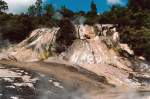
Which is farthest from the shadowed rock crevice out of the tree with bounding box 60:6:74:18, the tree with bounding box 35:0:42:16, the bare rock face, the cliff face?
the tree with bounding box 35:0:42:16

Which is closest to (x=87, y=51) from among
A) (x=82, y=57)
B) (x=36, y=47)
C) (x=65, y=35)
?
(x=82, y=57)

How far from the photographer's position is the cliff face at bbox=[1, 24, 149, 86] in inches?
1398

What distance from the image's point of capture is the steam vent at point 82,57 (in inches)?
1264

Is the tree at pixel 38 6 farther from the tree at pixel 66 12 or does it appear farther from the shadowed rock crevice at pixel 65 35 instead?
the shadowed rock crevice at pixel 65 35

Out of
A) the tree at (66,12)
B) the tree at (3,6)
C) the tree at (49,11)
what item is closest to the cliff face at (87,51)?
the tree at (66,12)

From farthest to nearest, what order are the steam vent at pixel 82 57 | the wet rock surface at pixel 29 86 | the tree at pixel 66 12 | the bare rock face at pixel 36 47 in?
the tree at pixel 66 12 < the bare rock face at pixel 36 47 < the steam vent at pixel 82 57 < the wet rock surface at pixel 29 86

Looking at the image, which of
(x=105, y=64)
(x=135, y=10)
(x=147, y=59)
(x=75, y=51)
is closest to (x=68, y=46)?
(x=75, y=51)

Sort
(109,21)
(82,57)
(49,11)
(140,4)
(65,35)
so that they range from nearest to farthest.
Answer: (82,57) → (65,35) → (109,21) → (140,4) → (49,11)

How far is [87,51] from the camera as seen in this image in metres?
38.5

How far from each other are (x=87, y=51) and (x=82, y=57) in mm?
970

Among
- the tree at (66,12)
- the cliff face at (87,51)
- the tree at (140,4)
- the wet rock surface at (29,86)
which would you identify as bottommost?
the wet rock surface at (29,86)

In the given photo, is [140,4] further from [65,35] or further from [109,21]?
[65,35]

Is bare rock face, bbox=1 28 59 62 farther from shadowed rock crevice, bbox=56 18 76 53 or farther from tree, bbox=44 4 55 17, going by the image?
tree, bbox=44 4 55 17

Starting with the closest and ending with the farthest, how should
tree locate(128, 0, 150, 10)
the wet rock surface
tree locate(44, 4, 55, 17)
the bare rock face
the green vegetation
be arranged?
the wet rock surface
the bare rock face
the green vegetation
tree locate(128, 0, 150, 10)
tree locate(44, 4, 55, 17)
